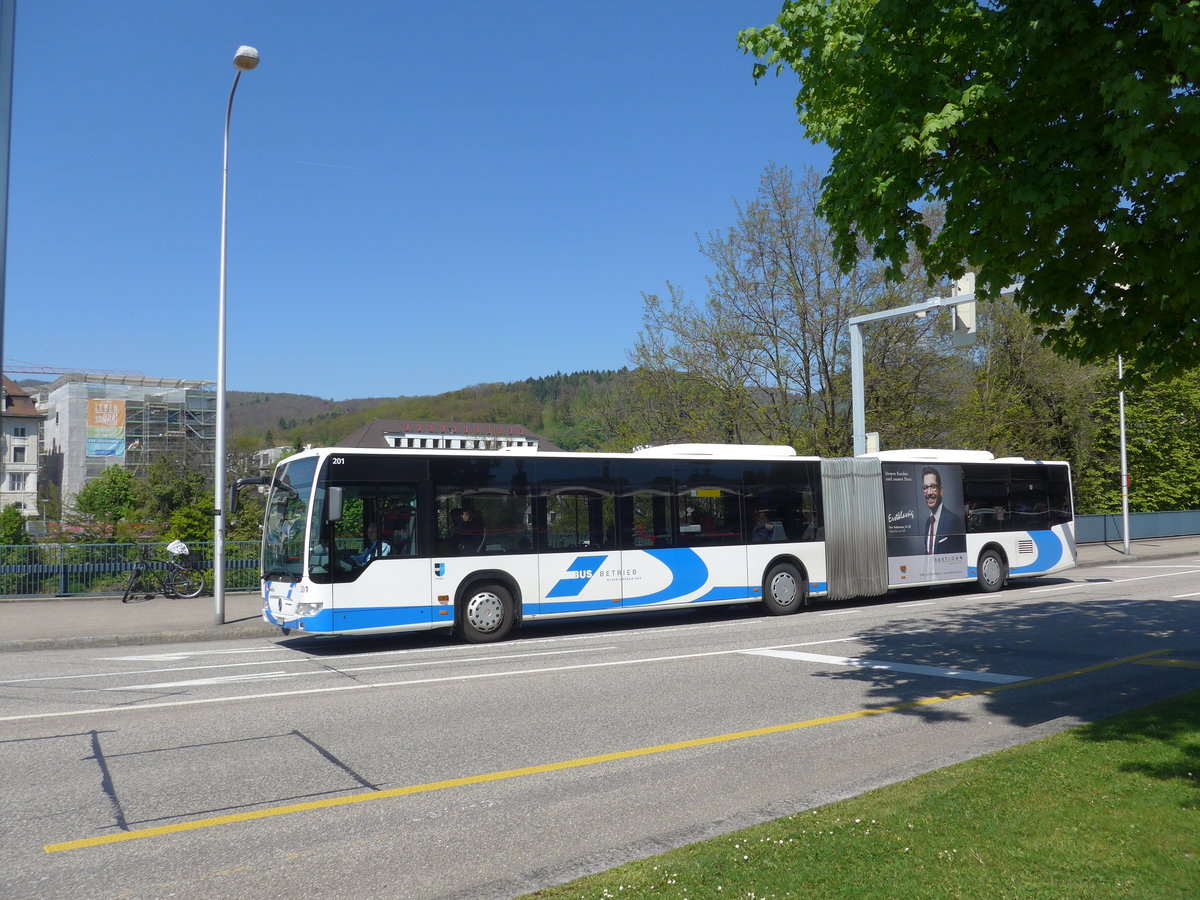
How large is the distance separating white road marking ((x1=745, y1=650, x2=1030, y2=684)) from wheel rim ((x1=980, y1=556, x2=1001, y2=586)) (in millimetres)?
10695

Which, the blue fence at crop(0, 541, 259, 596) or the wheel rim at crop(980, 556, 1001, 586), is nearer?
the blue fence at crop(0, 541, 259, 596)

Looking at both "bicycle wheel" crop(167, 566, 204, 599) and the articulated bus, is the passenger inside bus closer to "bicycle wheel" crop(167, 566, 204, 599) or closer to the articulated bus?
the articulated bus

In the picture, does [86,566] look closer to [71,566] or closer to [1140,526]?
[71,566]

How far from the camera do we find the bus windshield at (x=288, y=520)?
13.6 meters

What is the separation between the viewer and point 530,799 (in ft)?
20.2

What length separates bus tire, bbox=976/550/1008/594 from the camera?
844 inches

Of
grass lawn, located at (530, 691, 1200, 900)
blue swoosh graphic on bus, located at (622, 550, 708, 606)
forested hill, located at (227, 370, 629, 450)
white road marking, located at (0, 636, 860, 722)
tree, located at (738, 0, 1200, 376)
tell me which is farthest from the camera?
forested hill, located at (227, 370, 629, 450)

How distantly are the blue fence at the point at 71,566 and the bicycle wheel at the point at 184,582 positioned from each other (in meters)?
0.31

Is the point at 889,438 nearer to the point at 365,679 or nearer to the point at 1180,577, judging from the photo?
the point at 1180,577

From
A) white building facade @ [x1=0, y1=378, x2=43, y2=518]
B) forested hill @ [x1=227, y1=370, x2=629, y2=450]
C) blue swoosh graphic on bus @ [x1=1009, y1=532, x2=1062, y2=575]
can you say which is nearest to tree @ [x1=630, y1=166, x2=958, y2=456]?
blue swoosh graphic on bus @ [x1=1009, y1=532, x2=1062, y2=575]

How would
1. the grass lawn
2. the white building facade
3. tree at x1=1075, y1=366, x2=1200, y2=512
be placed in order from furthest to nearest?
1. the white building facade
2. tree at x1=1075, y1=366, x2=1200, y2=512
3. the grass lawn

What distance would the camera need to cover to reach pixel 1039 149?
677cm

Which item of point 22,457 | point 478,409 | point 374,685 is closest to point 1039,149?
point 374,685

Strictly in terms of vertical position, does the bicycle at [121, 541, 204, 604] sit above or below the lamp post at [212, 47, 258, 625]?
below
